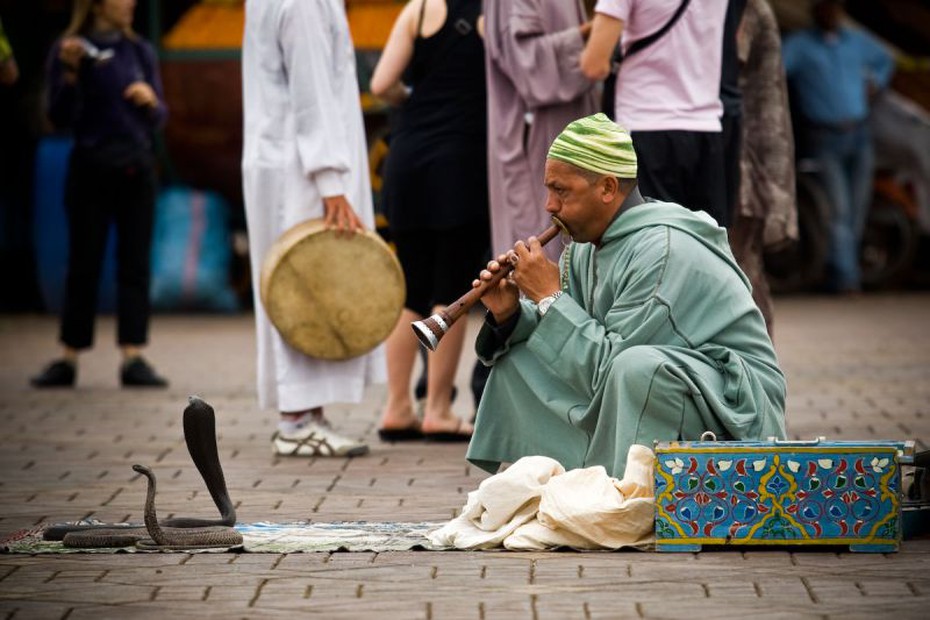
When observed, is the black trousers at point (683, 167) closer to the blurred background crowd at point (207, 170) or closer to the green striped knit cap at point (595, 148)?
the green striped knit cap at point (595, 148)

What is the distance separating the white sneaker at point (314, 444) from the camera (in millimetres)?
6891

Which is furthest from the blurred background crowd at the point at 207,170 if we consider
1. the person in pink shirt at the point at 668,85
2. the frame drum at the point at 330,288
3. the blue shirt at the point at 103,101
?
the person in pink shirt at the point at 668,85

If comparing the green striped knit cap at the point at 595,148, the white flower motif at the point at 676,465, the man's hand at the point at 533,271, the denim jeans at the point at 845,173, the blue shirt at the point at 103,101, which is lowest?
the denim jeans at the point at 845,173

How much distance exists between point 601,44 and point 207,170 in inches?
307

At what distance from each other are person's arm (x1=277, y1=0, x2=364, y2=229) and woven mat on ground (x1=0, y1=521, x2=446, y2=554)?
1.73 metres

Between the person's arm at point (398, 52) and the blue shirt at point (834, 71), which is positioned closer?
the person's arm at point (398, 52)

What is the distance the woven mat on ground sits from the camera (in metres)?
4.92

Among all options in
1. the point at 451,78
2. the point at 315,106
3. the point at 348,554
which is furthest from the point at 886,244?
the point at 348,554

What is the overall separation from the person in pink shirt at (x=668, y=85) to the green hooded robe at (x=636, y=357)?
3.95 ft

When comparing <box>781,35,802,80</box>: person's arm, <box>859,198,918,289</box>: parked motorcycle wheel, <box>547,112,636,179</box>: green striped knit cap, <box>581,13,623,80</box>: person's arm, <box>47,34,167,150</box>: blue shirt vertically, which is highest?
<box>581,13,623,80</box>: person's arm

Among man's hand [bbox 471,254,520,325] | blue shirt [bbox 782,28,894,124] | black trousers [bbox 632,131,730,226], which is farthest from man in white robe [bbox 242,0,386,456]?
blue shirt [bbox 782,28,894,124]

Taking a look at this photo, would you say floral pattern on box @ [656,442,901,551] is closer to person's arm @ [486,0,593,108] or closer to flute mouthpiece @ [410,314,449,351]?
flute mouthpiece @ [410,314,449,351]

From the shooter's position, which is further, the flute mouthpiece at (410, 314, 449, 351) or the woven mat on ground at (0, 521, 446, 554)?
the flute mouthpiece at (410, 314, 449, 351)

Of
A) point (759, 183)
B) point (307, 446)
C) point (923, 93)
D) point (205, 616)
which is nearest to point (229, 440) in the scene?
point (307, 446)
